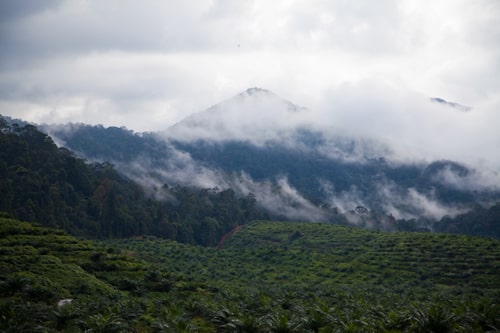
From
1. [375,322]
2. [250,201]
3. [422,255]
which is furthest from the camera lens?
[250,201]

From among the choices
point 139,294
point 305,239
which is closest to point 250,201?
point 305,239

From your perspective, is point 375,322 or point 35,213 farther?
point 35,213

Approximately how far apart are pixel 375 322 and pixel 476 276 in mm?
43085

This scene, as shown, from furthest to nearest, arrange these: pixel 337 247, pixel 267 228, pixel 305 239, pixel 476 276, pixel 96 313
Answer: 1. pixel 267 228
2. pixel 305 239
3. pixel 337 247
4. pixel 476 276
5. pixel 96 313

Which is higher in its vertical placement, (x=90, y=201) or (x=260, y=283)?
(x=90, y=201)

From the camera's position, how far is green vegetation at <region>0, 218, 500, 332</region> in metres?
23.4

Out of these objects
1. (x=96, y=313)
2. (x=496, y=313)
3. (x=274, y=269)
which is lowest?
(x=274, y=269)

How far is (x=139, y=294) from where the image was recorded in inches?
1604

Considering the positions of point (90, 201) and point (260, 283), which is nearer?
point (260, 283)

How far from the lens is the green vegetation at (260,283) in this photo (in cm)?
2341

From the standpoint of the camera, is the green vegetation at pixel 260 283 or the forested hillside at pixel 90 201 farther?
the forested hillside at pixel 90 201

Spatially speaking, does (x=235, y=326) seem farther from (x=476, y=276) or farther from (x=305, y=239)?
(x=305, y=239)

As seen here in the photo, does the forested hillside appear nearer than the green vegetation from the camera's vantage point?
No

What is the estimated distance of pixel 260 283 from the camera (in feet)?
190
